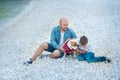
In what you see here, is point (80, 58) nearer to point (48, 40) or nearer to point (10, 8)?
point (48, 40)

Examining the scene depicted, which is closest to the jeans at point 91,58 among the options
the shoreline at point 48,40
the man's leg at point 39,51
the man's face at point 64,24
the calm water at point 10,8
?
the shoreline at point 48,40

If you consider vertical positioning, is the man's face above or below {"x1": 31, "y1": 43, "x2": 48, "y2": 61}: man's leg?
above

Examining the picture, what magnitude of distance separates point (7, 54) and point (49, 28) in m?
4.48

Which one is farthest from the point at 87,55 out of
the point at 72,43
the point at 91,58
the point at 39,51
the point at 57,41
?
the point at 39,51

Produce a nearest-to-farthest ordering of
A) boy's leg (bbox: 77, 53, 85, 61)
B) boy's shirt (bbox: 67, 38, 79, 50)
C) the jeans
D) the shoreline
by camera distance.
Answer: the shoreline → the jeans → boy's shirt (bbox: 67, 38, 79, 50) → boy's leg (bbox: 77, 53, 85, 61)

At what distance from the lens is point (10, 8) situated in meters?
21.3

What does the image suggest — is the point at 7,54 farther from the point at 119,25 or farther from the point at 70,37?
the point at 119,25

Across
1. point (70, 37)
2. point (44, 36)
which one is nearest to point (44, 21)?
point (44, 36)

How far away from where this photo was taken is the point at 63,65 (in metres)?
9.18

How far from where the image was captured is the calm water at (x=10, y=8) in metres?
18.2

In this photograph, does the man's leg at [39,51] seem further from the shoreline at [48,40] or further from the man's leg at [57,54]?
the man's leg at [57,54]

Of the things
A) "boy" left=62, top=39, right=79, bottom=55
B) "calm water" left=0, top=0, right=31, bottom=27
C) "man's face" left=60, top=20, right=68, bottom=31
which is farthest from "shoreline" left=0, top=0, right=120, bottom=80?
"man's face" left=60, top=20, right=68, bottom=31

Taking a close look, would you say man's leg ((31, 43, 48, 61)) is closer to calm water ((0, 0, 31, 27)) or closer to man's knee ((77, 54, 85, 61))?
man's knee ((77, 54, 85, 61))

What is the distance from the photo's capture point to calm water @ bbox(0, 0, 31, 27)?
1819 cm
